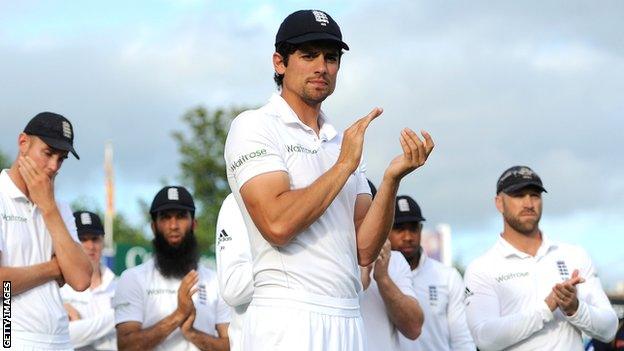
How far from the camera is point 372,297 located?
983 centimetres

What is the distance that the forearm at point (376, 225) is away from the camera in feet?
19.5

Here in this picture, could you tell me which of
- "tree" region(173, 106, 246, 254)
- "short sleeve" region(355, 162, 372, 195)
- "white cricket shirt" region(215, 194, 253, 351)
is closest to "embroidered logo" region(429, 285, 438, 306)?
"white cricket shirt" region(215, 194, 253, 351)

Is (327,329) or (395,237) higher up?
(395,237)

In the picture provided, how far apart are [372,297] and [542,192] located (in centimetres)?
193

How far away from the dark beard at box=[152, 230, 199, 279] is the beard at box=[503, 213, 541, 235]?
285 cm

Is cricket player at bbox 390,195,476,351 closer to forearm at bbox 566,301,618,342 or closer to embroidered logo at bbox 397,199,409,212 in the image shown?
embroidered logo at bbox 397,199,409,212

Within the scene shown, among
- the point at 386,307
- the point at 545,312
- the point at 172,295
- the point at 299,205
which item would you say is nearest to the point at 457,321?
the point at 545,312

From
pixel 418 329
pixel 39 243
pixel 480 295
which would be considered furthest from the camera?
pixel 480 295

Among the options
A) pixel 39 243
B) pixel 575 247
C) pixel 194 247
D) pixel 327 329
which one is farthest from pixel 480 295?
pixel 327 329

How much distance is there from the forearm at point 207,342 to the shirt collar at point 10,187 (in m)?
2.48

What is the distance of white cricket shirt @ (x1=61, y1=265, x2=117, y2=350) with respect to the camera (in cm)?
1183

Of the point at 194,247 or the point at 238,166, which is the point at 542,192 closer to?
Answer: the point at 194,247

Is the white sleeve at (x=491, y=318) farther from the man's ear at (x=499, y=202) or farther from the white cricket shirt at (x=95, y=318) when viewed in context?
the white cricket shirt at (x=95, y=318)

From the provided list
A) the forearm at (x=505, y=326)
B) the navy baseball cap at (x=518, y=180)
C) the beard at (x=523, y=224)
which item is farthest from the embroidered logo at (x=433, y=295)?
the navy baseball cap at (x=518, y=180)
